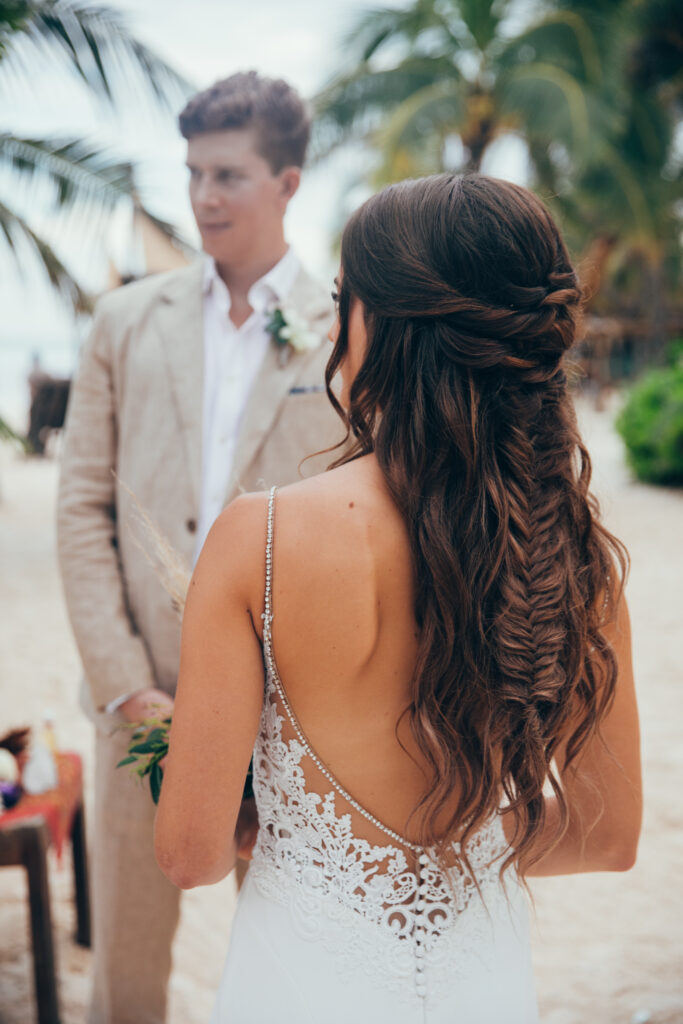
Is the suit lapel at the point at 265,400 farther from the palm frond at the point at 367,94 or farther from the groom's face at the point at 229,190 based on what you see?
the palm frond at the point at 367,94

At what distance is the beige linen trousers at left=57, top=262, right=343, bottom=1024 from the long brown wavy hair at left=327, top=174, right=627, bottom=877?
94 centimetres

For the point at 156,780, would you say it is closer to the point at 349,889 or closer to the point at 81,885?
the point at 349,889

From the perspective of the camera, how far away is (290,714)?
4.31 feet

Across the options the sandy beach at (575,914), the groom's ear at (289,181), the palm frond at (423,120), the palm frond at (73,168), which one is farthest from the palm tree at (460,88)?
the groom's ear at (289,181)

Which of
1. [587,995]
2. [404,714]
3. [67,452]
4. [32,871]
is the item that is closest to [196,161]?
[67,452]

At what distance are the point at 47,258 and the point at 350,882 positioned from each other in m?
7.12

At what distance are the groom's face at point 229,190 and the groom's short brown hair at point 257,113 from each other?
24 mm

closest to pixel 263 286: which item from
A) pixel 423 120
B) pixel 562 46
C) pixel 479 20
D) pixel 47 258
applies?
pixel 47 258

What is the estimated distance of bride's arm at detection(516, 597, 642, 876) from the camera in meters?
1.45

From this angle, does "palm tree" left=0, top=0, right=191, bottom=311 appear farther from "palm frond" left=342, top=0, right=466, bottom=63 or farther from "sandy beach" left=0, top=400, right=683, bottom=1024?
"palm frond" left=342, top=0, right=466, bottom=63

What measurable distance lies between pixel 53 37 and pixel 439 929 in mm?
7635

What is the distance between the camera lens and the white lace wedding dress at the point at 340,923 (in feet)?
4.43

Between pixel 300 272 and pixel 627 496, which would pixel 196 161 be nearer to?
pixel 300 272

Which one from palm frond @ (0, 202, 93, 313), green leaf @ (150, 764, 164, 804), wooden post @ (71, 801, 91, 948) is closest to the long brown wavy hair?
green leaf @ (150, 764, 164, 804)
